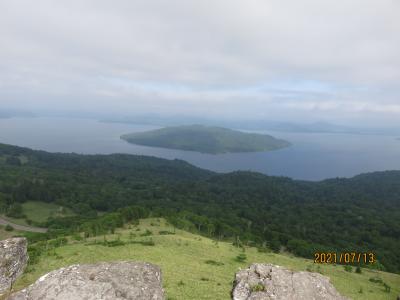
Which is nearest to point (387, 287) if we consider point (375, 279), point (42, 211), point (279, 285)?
point (375, 279)

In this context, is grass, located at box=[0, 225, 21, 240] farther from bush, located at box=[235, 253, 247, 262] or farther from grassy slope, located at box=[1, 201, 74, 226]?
bush, located at box=[235, 253, 247, 262]

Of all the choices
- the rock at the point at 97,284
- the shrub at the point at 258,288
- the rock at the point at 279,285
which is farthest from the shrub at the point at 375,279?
the rock at the point at 97,284

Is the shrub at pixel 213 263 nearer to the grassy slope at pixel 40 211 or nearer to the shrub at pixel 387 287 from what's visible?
the shrub at pixel 387 287

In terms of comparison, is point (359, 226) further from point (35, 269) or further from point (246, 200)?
point (35, 269)

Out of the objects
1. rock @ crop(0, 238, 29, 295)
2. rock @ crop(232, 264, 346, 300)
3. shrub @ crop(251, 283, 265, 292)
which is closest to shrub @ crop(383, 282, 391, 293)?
rock @ crop(232, 264, 346, 300)

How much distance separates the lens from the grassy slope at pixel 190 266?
899 inches

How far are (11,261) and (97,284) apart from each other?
21.8 ft

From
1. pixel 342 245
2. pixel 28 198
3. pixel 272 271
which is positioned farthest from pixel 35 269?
pixel 28 198

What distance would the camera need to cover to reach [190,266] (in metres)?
29.2

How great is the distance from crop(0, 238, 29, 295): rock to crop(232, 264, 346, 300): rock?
929cm

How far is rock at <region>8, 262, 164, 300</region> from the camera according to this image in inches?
396

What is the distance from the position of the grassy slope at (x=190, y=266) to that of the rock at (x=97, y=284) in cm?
1046

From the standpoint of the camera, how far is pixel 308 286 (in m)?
11.3

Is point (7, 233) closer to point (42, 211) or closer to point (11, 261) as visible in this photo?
point (42, 211)
